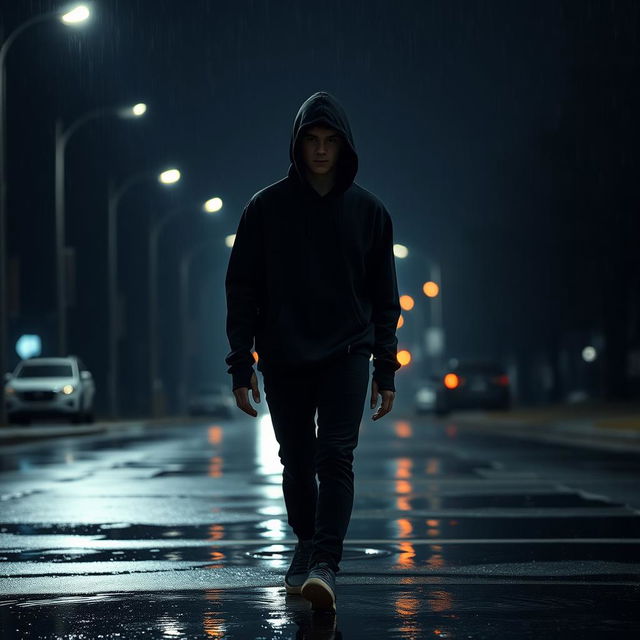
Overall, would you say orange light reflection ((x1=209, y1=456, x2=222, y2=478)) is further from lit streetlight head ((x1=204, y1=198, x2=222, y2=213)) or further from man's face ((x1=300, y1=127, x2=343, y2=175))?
lit streetlight head ((x1=204, y1=198, x2=222, y2=213))

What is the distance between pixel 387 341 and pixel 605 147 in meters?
45.1

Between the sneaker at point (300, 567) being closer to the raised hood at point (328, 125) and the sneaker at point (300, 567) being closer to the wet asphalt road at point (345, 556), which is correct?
the wet asphalt road at point (345, 556)

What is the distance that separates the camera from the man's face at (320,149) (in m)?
7.83

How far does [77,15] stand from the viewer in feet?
112

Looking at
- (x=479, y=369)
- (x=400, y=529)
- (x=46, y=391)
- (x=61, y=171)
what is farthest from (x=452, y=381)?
(x=400, y=529)

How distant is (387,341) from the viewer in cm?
798

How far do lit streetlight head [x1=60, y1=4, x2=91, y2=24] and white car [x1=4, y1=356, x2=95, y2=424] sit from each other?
36.1 ft

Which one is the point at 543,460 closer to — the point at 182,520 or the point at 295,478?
the point at 182,520

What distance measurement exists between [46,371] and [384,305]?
118 ft

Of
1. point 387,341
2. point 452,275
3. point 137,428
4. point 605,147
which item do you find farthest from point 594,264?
point 387,341

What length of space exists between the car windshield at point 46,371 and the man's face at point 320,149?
35.8 metres

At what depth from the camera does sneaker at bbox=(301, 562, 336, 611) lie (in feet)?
24.0

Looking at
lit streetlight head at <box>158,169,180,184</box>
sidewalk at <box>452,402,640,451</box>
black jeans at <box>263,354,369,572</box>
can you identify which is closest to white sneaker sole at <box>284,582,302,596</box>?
black jeans at <box>263,354,369,572</box>

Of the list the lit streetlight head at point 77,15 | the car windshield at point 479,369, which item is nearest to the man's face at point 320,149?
the lit streetlight head at point 77,15
